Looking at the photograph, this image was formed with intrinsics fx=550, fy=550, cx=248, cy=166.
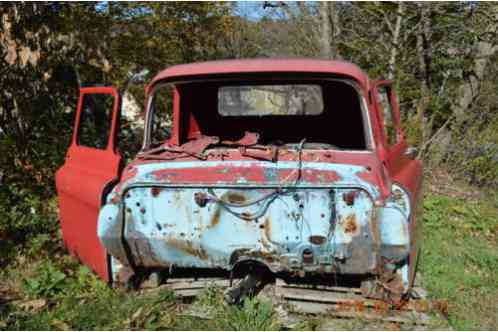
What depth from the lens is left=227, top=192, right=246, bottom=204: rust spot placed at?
11.8 feet

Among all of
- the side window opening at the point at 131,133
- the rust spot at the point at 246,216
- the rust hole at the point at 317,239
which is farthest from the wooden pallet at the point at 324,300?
the side window opening at the point at 131,133

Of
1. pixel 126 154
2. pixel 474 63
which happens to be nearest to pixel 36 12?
pixel 126 154

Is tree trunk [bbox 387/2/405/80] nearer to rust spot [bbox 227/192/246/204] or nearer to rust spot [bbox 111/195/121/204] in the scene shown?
rust spot [bbox 227/192/246/204]

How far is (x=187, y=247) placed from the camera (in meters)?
3.75

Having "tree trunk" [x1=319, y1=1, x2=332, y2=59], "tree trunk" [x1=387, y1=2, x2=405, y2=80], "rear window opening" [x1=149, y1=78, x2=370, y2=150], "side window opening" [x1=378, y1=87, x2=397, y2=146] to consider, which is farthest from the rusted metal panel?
"tree trunk" [x1=319, y1=1, x2=332, y2=59]

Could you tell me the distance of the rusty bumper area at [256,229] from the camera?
3443 mm

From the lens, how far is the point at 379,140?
3.87 meters

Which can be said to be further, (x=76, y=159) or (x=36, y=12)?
(x=36, y=12)

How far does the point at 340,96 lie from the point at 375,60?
174 inches

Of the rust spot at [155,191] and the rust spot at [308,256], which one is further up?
the rust spot at [155,191]

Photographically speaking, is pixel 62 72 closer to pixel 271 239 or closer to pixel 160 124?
pixel 160 124

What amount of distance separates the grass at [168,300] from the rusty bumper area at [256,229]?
301 mm

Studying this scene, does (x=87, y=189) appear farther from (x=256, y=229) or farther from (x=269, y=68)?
(x=269, y=68)

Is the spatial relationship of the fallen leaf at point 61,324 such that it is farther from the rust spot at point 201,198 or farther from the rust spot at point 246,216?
the rust spot at point 246,216
